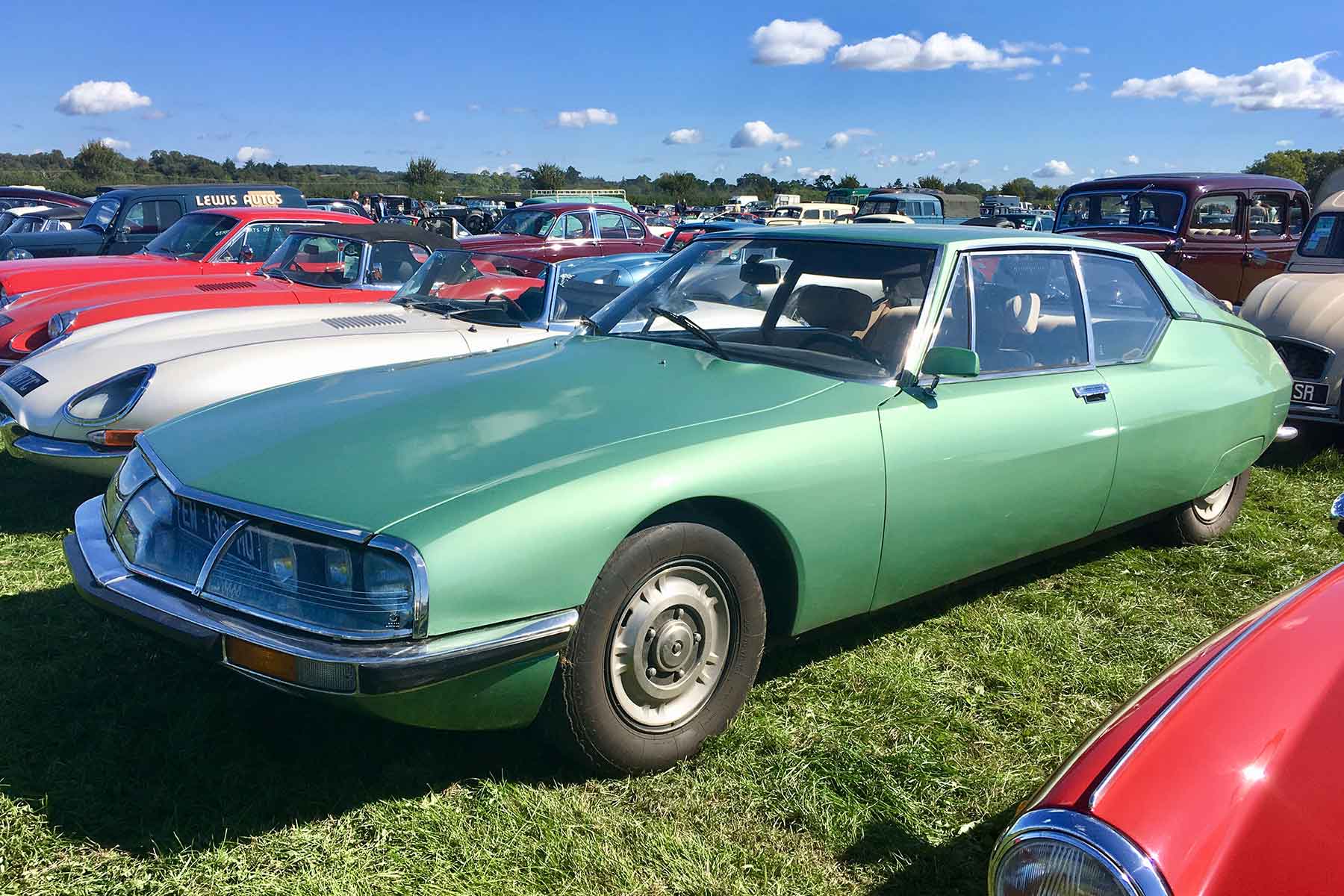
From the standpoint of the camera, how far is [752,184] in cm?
6994

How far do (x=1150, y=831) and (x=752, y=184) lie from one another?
234ft

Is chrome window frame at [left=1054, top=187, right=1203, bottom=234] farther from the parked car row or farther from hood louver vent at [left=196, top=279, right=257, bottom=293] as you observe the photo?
hood louver vent at [left=196, top=279, right=257, bottom=293]

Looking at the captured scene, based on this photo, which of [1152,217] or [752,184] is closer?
[1152,217]

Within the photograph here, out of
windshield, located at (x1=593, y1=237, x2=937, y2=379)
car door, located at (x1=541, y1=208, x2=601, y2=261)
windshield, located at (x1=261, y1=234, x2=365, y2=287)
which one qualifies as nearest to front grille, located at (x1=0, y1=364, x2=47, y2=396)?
windshield, located at (x1=261, y1=234, x2=365, y2=287)

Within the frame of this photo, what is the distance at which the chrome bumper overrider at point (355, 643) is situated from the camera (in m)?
2.08

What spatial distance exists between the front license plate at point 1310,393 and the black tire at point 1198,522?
1.82 m

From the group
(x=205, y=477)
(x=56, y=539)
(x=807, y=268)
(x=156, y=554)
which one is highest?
(x=807, y=268)

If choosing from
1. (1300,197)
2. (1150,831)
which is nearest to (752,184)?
(1300,197)

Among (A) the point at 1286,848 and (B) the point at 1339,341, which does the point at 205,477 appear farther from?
(B) the point at 1339,341

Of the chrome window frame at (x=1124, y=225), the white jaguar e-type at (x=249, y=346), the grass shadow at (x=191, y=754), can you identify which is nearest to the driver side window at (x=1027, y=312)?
the grass shadow at (x=191, y=754)

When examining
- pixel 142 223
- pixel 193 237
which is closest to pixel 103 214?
pixel 142 223

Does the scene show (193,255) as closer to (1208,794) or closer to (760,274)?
(760,274)

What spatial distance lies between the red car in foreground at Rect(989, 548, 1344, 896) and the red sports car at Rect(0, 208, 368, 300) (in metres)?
7.80

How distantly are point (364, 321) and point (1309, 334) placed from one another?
225 inches
